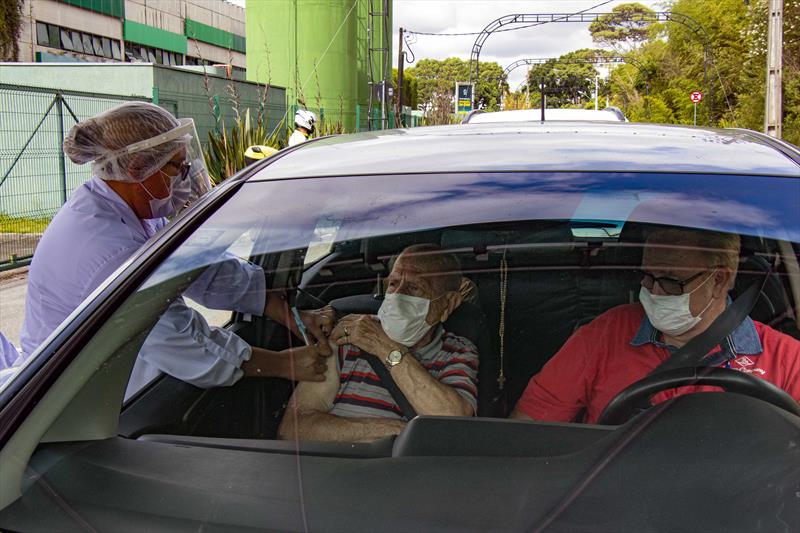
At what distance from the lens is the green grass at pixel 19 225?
1030cm

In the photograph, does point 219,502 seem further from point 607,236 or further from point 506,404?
point 607,236

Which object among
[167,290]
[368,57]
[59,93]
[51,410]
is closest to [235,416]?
[167,290]

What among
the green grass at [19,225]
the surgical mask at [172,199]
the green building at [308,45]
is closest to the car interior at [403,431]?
the surgical mask at [172,199]

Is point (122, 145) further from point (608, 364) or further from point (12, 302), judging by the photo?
point (12, 302)

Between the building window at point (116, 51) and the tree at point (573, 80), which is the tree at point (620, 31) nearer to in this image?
the tree at point (573, 80)

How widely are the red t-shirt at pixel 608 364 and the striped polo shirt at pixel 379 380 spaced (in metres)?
0.17

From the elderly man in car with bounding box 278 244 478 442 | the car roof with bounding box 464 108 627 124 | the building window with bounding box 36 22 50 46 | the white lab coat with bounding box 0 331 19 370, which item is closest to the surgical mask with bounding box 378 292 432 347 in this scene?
the elderly man in car with bounding box 278 244 478 442

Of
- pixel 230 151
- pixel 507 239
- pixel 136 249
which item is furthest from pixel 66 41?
pixel 507 239

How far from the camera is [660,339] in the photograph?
2.19 m

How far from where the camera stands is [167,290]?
1.85m

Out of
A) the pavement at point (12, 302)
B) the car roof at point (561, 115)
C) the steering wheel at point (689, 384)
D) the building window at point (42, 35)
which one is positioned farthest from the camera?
Result: the building window at point (42, 35)

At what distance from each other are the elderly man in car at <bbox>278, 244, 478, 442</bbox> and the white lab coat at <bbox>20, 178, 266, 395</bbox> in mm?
287

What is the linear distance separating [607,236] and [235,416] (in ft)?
3.73

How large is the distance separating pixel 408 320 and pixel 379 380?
20cm
